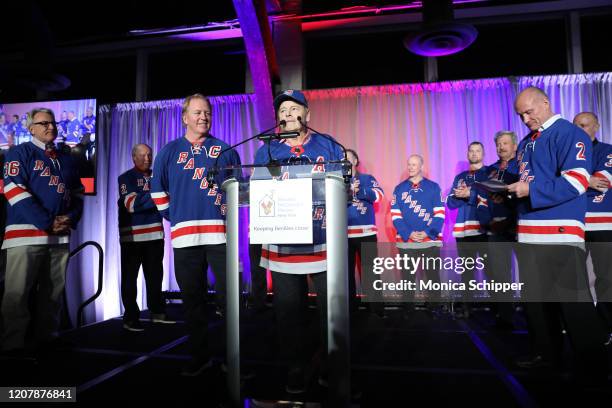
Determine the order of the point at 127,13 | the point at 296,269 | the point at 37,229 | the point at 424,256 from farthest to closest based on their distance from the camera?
the point at 127,13, the point at 424,256, the point at 37,229, the point at 296,269

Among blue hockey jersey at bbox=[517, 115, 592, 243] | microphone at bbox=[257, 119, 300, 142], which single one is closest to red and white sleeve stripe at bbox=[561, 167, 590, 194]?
blue hockey jersey at bbox=[517, 115, 592, 243]

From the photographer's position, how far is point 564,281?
2.30 metres

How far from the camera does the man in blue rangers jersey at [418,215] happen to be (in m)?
4.67

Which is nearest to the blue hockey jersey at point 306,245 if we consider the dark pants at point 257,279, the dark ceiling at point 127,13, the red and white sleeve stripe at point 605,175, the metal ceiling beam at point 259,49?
the red and white sleeve stripe at point 605,175

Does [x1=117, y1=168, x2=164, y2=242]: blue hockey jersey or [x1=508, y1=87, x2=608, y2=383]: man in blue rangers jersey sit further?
[x1=117, y1=168, x2=164, y2=242]: blue hockey jersey

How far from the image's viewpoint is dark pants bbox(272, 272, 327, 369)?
2116mm

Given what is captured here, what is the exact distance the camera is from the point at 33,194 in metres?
3.07

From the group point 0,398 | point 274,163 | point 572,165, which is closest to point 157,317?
point 0,398

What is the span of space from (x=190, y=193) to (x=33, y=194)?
1.47 m

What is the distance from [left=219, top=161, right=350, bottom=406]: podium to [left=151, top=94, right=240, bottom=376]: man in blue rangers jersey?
29.9 inches

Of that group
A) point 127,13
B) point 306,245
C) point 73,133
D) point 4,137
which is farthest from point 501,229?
point 4,137

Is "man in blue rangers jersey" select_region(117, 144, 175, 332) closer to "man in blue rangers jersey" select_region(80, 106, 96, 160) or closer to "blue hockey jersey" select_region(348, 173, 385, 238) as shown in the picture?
"man in blue rangers jersey" select_region(80, 106, 96, 160)

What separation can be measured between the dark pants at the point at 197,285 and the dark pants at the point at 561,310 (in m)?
2.03

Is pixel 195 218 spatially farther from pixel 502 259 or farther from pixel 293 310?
pixel 502 259
